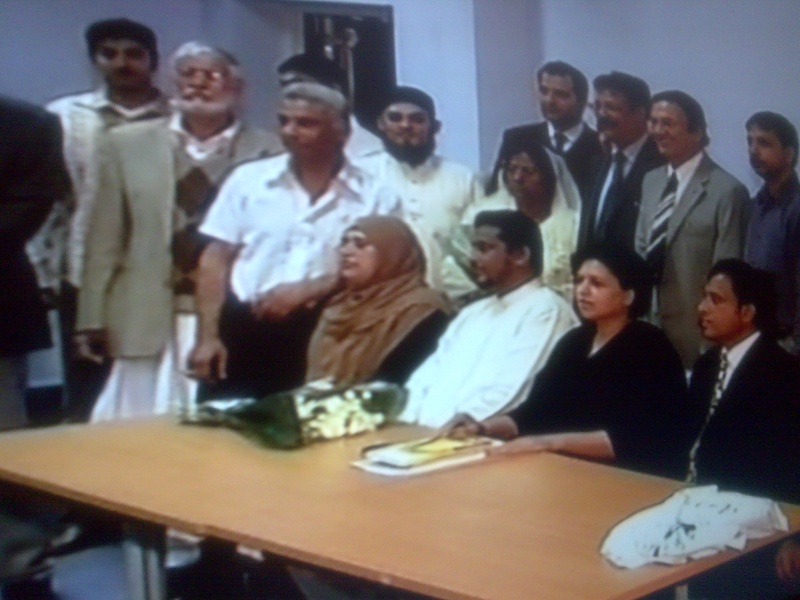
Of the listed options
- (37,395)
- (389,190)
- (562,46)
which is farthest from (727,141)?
(37,395)

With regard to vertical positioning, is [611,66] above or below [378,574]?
above

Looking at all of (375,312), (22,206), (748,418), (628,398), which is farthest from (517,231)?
(22,206)

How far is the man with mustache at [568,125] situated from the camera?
315cm

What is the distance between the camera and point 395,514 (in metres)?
2.43

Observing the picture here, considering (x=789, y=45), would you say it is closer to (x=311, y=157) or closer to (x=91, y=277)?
(x=311, y=157)

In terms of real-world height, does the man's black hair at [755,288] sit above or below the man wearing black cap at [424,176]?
below

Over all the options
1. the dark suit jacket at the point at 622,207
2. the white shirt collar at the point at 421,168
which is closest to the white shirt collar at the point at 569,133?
the dark suit jacket at the point at 622,207

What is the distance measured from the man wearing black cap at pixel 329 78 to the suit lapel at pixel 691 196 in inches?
37.5

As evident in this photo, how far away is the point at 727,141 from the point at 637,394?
67cm

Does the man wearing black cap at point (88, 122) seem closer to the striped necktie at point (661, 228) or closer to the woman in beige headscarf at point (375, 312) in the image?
the woman in beige headscarf at point (375, 312)

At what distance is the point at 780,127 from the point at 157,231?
1691 millimetres

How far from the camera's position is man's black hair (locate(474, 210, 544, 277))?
130 inches

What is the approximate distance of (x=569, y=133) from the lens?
10.6 feet

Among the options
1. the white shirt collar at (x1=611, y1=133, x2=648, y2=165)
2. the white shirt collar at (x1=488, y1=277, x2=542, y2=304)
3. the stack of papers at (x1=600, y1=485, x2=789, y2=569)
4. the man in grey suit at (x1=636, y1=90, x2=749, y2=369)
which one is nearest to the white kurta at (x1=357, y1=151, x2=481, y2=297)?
the white shirt collar at (x1=488, y1=277, x2=542, y2=304)
